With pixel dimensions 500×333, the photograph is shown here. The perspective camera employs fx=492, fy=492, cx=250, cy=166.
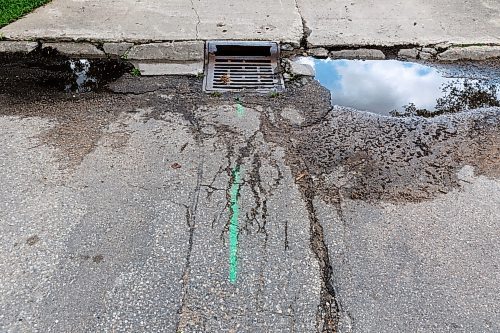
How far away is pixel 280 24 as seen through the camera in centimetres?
571

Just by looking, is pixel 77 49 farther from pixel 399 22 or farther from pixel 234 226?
pixel 399 22

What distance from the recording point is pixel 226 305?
2.57 meters

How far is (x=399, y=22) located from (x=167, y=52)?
9.09 feet

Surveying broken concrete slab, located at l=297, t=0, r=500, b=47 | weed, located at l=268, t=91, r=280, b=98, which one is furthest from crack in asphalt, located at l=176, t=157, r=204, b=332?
broken concrete slab, located at l=297, t=0, r=500, b=47

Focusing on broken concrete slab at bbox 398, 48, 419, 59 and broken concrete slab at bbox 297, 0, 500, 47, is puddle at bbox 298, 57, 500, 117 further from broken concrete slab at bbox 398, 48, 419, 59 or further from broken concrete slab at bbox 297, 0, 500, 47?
broken concrete slab at bbox 297, 0, 500, 47

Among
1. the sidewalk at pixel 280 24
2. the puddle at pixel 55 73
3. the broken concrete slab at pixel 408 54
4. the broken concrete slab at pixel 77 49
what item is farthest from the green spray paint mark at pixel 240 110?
the broken concrete slab at pixel 408 54

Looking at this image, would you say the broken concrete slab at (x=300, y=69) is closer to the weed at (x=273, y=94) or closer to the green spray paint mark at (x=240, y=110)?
the weed at (x=273, y=94)

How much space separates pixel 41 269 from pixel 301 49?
3573mm

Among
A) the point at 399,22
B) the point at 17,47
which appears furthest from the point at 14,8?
the point at 399,22

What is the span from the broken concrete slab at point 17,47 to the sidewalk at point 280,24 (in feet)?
0.12

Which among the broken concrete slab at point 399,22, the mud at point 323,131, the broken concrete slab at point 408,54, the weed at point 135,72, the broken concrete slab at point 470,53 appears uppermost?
the broken concrete slab at point 399,22

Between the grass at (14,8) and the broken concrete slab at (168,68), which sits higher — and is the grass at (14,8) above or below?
above

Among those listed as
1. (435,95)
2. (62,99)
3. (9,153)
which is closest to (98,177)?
(9,153)

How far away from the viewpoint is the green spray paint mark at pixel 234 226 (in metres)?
2.77
